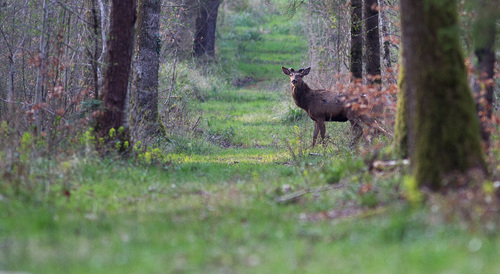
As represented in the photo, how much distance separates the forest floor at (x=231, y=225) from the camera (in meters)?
5.33

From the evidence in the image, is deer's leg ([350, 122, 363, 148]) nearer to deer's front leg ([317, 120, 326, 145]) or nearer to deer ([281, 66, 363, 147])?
deer ([281, 66, 363, 147])

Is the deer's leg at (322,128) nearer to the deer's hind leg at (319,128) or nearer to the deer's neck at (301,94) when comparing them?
the deer's hind leg at (319,128)

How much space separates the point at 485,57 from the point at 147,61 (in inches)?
356

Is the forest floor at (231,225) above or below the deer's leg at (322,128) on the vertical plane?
below

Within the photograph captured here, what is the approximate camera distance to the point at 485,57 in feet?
28.2

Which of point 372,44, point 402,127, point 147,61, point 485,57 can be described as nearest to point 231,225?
point 402,127

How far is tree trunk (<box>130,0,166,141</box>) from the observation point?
1530cm

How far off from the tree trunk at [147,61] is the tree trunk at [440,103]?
9106 mm

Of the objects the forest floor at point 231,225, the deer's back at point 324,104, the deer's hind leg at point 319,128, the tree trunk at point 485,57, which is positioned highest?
the tree trunk at point 485,57

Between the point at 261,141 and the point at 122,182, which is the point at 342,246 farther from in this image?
the point at 261,141

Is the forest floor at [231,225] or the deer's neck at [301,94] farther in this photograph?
the deer's neck at [301,94]

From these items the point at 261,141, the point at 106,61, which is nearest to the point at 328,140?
the point at 261,141

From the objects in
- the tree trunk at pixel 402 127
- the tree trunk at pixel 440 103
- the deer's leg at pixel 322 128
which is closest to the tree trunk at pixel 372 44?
the deer's leg at pixel 322 128

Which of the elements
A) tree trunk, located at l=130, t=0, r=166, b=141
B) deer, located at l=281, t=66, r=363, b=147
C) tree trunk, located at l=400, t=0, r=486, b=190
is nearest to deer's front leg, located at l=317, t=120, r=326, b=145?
deer, located at l=281, t=66, r=363, b=147
